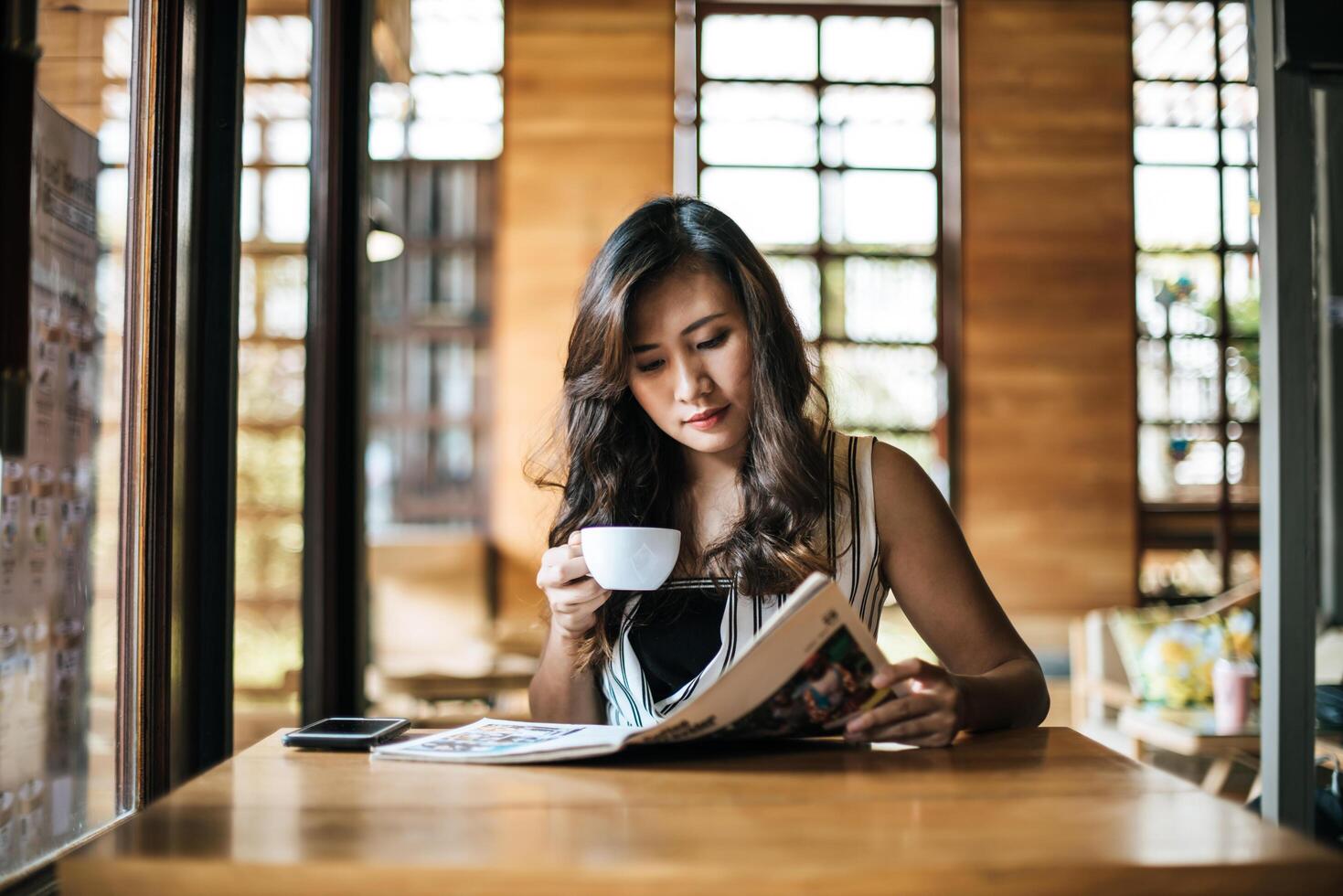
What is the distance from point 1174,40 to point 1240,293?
1436mm

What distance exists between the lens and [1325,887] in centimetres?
68

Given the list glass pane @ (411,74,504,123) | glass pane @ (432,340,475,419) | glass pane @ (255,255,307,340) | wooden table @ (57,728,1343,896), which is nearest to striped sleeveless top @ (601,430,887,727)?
wooden table @ (57,728,1343,896)

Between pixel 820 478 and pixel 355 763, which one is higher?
pixel 820 478

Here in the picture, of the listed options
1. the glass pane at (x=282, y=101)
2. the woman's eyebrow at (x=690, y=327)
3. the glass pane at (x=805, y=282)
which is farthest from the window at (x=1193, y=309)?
the woman's eyebrow at (x=690, y=327)

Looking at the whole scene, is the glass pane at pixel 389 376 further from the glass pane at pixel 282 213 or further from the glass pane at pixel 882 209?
the glass pane at pixel 882 209

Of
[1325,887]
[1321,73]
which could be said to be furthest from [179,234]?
[1321,73]

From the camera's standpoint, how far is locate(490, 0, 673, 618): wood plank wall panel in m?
6.27

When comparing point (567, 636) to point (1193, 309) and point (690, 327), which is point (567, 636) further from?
point (1193, 309)

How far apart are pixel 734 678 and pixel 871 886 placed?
0.28 meters

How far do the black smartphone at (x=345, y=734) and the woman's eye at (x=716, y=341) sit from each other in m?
0.63

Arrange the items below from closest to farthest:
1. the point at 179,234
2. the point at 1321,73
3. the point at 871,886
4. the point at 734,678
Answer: the point at 871,886 < the point at 734,678 < the point at 179,234 < the point at 1321,73

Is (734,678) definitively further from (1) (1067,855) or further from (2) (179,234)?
(2) (179,234)

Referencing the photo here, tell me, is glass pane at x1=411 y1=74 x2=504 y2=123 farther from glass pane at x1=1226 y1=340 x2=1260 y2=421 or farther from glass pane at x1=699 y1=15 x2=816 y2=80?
glass pane at x1=1226 y1=340 x2=1260 y2=421

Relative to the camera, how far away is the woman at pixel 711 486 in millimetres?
1427
